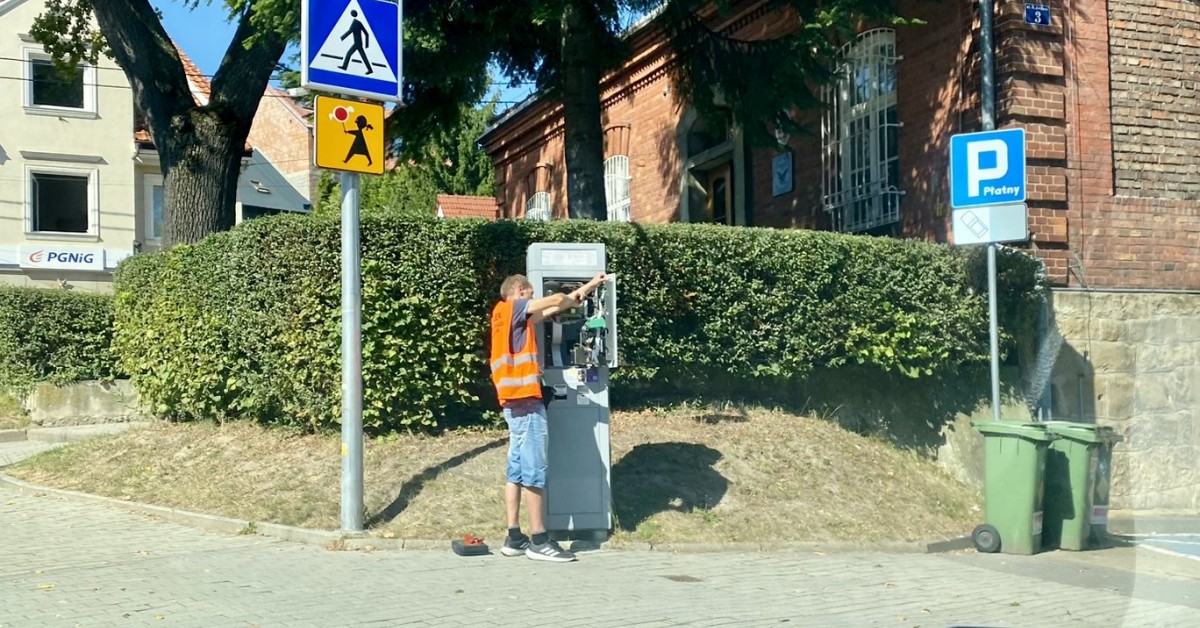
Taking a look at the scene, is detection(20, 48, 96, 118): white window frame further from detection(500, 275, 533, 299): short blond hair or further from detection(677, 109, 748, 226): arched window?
detection(500, 275, 533, 299): short blond hair

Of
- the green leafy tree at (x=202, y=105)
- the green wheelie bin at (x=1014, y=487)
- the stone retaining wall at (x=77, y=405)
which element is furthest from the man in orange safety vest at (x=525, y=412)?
the stone retaining wall at (x=77, y=405)

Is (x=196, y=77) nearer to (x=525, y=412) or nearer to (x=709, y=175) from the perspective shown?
(x=709, y=175)

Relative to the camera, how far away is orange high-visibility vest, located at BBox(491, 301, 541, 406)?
8.00m

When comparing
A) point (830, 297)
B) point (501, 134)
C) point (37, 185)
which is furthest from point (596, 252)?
point (37, 185)

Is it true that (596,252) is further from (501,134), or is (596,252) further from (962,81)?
(501,134)

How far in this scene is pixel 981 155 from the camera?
10156 millimetres

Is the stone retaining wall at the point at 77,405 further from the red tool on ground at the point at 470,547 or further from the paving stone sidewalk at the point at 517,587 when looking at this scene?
the red tool on ground at the point at 470,547

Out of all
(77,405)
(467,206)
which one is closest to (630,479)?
(77,405)

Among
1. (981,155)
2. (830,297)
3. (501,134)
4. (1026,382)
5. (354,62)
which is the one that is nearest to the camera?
(354,62)

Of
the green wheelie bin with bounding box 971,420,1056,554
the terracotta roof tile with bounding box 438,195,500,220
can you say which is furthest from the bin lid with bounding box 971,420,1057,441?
the terracotta roof tile with bounding box 438,195,500,220

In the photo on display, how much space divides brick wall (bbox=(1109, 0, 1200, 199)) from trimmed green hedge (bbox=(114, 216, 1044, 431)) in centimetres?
237

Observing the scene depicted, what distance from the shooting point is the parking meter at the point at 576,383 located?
8.47 m

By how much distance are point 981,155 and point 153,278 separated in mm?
7950

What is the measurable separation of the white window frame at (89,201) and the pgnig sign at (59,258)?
1.16 feet
